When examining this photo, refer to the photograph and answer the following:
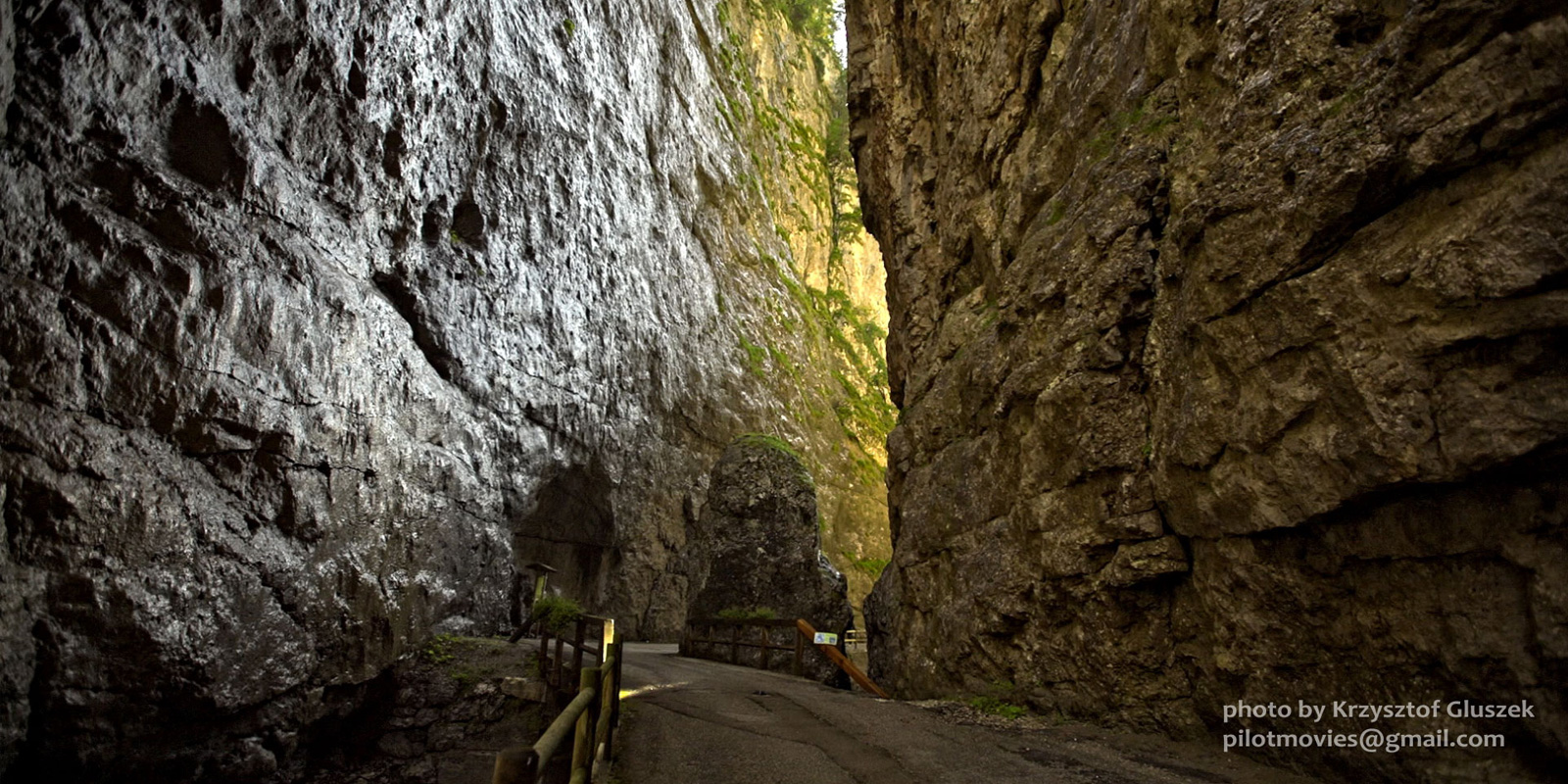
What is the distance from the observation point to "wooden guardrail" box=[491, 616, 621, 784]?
109 inches

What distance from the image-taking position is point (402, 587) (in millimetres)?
12297

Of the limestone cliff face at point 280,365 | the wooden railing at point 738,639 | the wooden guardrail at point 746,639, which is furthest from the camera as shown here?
the wooden railing at point 738,639

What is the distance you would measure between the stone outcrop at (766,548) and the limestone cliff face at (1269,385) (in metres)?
5.56

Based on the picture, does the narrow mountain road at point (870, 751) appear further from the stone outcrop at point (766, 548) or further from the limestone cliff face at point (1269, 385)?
the stone outcrop at point (766, 548)

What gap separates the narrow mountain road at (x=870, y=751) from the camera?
533 cm

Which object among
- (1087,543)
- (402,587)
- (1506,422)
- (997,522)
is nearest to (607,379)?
(402,587)

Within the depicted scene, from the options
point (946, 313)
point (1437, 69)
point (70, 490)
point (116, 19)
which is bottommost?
point (70, 490)

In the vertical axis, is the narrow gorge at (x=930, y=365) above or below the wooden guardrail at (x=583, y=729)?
above

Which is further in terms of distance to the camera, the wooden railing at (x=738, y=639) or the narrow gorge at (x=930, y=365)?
the wooden railing at (x=738, y=639)

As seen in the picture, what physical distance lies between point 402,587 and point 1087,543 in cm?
1068

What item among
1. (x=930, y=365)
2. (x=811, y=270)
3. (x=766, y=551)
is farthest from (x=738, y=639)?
(x=811, y=270)

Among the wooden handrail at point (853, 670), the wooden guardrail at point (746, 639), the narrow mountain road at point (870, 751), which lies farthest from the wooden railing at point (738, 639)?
the narrow mountain road at point (870, 751)

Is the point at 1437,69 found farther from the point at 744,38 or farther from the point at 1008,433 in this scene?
the point at 744,38

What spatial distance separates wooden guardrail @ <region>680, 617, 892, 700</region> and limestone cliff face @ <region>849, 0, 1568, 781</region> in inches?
108
